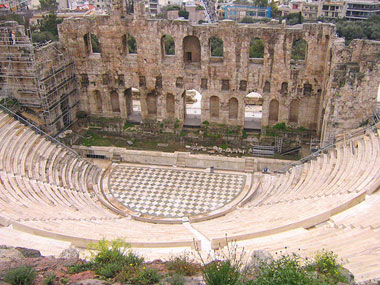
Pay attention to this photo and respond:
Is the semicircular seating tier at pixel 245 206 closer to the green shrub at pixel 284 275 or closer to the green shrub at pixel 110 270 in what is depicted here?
the green shrub at pixel 284 275

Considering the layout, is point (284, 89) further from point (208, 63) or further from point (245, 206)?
point (245, 206)

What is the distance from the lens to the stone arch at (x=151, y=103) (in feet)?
97.6

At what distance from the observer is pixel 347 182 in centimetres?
1867

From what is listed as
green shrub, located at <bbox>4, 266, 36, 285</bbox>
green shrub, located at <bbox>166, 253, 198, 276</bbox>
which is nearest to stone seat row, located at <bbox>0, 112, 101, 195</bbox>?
green shrub, located at <bbox>4, 266, 36, 285</bbox>

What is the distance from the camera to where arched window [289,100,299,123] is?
91.9 feet

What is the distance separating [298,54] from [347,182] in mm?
30590

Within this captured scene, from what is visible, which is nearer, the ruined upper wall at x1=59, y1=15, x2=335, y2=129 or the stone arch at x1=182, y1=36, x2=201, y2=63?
the ruined upper wall at x1=59, y1=15, x2=335, y2=129

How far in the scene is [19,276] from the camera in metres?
9.62

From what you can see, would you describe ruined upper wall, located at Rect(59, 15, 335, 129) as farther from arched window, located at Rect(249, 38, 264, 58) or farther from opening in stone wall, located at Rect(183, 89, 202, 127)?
arched window, located at Rect(249, 38, 264, 58)

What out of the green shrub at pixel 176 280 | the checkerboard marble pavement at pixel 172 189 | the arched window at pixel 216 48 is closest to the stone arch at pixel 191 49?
the checkerboard marble pavement at pixel 172 189

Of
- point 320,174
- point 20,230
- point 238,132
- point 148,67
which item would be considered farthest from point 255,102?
point 20,230

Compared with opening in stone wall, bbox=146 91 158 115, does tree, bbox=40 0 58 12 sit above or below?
above

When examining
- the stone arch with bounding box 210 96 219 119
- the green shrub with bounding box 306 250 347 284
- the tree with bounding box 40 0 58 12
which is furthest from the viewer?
the tree with bounding box 40 0 58 12

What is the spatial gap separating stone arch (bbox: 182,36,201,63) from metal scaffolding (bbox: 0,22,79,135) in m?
8.92
